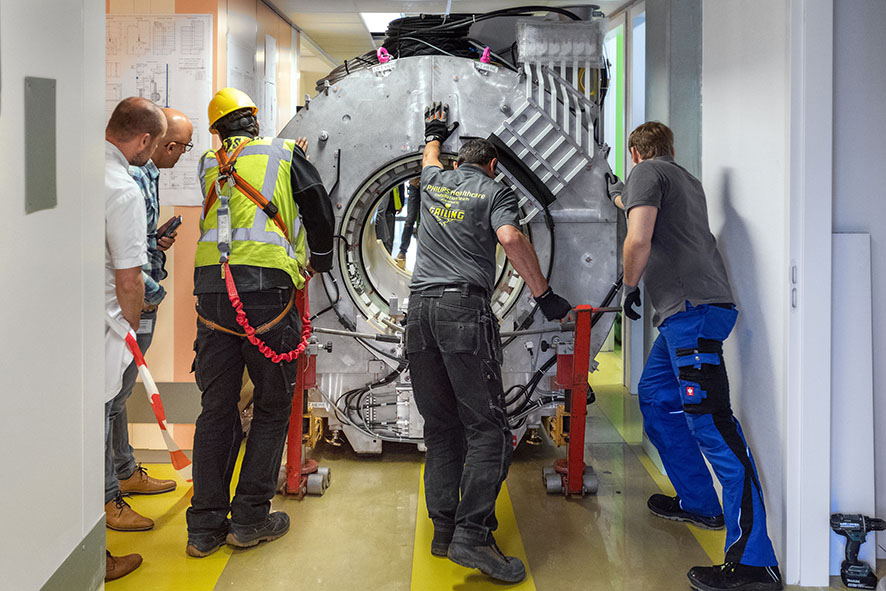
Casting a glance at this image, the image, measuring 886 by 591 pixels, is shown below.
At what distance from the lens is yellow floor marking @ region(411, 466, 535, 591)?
3.04 m

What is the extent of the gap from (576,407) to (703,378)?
89 cm

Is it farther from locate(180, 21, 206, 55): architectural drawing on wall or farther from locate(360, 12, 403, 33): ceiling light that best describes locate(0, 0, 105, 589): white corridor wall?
locate(360, 12, 403, 33): ceiling light

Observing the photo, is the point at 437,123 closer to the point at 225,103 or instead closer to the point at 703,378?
the point at 225,103

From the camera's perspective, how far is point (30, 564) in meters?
1.77

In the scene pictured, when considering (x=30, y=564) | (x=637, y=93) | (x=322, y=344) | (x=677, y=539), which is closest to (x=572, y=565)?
(x=677, y=539)

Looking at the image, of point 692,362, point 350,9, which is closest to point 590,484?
point 692,362

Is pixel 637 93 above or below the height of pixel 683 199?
above

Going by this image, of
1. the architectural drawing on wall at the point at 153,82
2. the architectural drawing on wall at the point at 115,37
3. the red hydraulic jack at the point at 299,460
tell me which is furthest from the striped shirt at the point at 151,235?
the architectural drawing on wall at the point at 115,37

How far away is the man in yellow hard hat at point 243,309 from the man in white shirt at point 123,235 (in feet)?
0.99

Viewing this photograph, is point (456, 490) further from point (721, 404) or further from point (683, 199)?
point (683, 199)

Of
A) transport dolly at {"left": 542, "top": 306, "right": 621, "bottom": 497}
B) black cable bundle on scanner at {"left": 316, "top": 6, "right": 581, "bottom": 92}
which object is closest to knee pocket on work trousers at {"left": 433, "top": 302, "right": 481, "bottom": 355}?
transport dolly at {"left": 542, "top": 306, "right": 621, "bottom": 497}

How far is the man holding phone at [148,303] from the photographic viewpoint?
11.5ft

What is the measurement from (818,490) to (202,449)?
2.31 meters

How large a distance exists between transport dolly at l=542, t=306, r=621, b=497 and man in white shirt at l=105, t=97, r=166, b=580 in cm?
191
